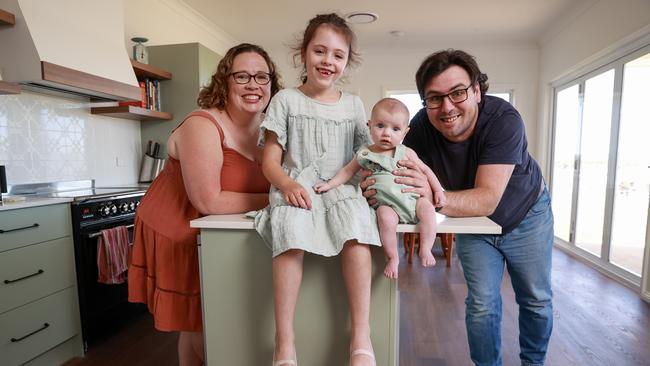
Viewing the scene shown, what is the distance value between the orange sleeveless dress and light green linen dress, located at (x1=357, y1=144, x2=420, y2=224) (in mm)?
442

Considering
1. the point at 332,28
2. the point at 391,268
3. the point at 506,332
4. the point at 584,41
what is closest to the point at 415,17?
the point at 584,41

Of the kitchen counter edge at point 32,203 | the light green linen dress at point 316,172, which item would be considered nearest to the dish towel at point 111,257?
the kitchen counter edge at point 32,203

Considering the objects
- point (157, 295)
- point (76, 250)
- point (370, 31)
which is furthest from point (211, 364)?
point (370, 31)

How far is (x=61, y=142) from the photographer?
267 cm

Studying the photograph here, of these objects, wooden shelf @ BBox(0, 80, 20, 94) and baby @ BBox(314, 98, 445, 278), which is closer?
baby @ BBox(314, 98, 445, 278)

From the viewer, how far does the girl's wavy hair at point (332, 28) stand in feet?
3.93

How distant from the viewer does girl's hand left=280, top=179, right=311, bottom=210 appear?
3.51 ft

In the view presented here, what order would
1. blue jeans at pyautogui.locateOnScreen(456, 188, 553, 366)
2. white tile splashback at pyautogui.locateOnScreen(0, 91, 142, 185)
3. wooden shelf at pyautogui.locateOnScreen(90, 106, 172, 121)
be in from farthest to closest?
1. wooden shelf at pyautogui.locateOnScreen(90, 106, 172, 121)
2. white tile splashback at pyautogui.locateOnScreen(0, 91, 142, 185)
3. blue jeans at pyautogui.locateOnScreen(456, 188, 553, 366)

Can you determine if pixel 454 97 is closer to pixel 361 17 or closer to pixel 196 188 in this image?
pixel 196 188

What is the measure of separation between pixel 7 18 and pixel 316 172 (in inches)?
81.1

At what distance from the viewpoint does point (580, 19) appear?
13.1 ft

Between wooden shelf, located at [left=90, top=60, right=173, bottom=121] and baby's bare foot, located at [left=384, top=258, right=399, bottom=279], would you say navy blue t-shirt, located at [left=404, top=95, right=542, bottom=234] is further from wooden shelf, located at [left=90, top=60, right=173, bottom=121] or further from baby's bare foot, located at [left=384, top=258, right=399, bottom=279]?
wooden shelf, located at [left=90, top=60, right=173, bottom=121]

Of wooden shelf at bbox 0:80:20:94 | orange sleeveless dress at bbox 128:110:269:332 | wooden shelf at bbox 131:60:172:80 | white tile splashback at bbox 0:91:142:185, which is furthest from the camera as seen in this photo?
wooden shelf at bbox 131:60:172:80

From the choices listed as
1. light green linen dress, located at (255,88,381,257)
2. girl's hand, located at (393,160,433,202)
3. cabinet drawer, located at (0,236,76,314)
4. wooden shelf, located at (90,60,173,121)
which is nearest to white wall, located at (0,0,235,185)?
wooden shelf, located at (90,60,173,121)
